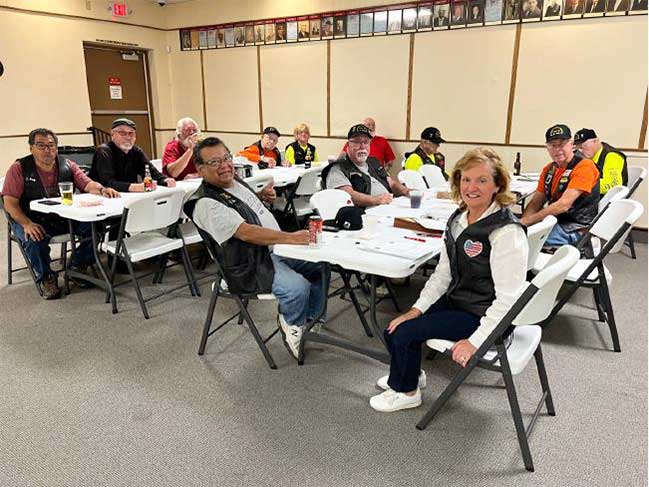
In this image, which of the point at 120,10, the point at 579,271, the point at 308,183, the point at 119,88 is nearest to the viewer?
the point at 579,271

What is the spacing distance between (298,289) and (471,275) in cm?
96

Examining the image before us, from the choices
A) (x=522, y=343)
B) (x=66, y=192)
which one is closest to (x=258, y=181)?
(x=66, y=192)

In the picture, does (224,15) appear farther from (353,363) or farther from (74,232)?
(353,363)

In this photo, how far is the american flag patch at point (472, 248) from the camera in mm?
1954

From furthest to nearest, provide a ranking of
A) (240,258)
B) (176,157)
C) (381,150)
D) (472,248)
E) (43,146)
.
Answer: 1. (381,150)
2. (176,157)
3. (43,146)
4. (240,258)
5. (472,248)

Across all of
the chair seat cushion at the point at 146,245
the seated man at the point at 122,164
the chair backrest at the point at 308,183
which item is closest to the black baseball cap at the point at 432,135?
the chair backrest at the point at 308,183

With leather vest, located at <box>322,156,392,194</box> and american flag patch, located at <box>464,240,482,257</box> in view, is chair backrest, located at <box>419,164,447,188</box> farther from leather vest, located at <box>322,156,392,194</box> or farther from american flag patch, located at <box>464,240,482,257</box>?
american flag patch, located at <box>464,240,482,257</box>

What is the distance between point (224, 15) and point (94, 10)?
2.00 metres

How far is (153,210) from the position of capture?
131 inches

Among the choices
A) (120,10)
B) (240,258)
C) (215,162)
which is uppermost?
(120,10)

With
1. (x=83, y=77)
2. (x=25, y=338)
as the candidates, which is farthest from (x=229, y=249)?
(x=83, y=77)

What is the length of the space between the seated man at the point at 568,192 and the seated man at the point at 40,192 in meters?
3.23

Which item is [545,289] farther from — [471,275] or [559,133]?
[559,133]

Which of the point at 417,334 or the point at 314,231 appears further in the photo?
the point at 314,231
